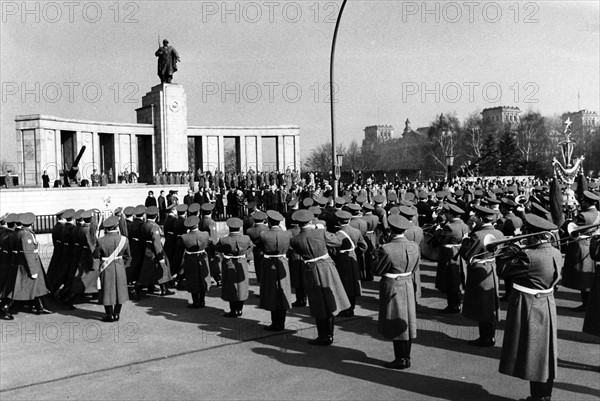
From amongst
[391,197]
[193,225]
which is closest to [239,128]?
[391,197]

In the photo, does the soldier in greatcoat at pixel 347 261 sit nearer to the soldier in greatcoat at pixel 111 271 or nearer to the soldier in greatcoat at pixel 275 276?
the soldier in greatcoat at pixel 275 276

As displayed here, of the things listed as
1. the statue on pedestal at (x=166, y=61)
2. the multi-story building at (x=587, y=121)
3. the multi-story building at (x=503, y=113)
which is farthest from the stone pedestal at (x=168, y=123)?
the multi-story building at (x=503, y=113)

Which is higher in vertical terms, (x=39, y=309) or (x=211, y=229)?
(x=211, y=229)

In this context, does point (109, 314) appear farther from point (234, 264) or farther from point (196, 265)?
point (234, 264)

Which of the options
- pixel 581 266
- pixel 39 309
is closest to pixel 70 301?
pixel 39 309

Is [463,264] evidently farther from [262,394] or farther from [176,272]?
[176,272]

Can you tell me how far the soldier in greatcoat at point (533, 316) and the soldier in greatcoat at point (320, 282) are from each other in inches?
104

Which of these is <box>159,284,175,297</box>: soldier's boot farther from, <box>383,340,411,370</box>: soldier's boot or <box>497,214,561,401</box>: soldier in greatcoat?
<box>497,214,561,401</box>: soldier in greatcoat

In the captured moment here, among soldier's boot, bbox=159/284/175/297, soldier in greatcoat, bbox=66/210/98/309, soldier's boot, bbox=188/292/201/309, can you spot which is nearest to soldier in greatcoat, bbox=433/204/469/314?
soldier's boot, bbox=188/292/201/309

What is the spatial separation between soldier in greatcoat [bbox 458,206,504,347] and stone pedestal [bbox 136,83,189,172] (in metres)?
32.9

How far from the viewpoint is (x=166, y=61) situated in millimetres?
38906

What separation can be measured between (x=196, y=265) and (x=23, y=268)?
2961 mm

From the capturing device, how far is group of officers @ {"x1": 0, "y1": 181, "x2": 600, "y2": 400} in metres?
5.87

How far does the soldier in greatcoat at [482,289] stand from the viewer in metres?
7.93
